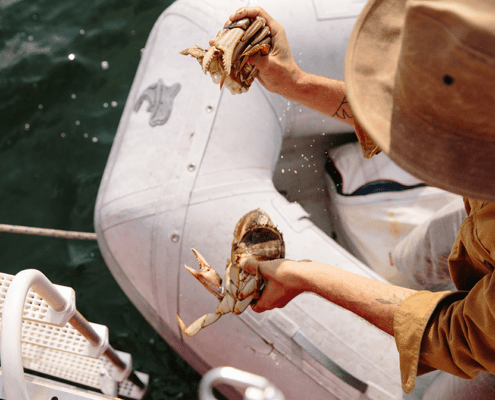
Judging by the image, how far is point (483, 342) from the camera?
2.27 feet

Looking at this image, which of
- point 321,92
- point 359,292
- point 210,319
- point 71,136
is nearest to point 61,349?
point 210,319

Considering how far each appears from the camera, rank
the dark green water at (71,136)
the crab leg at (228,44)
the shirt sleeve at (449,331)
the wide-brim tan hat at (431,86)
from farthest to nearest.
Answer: the dark green water at (71,136)
the crab leg at (228,44)
the shirt sleeve at (449,331)
the wide-brim tan hat at (431,86)

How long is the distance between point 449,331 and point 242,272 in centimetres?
46

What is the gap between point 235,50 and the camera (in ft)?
3.39

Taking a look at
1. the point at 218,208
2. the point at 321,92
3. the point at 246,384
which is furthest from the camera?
the point at 218,208

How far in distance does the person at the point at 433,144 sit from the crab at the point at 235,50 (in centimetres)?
38

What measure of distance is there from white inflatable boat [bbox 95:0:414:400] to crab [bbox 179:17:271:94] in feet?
1.57

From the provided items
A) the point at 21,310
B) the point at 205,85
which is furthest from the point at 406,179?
the point at 21,310

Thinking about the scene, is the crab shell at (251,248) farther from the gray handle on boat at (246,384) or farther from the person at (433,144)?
the gray handle on boat at (246,384)

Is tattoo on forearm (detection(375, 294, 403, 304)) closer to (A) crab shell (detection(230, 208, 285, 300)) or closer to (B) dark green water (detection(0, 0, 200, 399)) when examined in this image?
(A) crab shell (detection(230, 208, 285, 300))

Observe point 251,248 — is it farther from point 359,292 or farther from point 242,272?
point 359,292

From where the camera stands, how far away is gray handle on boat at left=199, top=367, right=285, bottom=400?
0.54 metres

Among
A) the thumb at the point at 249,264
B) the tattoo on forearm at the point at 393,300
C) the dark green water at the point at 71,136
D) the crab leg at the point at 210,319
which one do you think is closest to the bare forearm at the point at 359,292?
the tattoo on forearm at the point at 393,300

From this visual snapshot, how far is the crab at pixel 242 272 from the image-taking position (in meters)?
1.01
